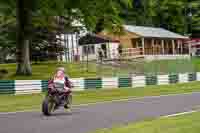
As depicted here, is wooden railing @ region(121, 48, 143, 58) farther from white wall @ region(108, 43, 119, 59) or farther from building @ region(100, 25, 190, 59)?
white wall @ region(108, 43, 119, 59)

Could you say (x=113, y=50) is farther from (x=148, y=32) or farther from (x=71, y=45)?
(x=148, y=32)

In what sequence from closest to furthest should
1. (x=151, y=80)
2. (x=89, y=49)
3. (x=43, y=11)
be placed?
(x=151, y=80) → (x=43, y=11) → (x=89, y=49)

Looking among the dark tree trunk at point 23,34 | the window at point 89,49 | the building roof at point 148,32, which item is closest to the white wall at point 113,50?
the window at point 89,49

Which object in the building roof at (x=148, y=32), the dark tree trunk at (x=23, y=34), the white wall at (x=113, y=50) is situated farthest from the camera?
the building roof at (x=148, y=32)

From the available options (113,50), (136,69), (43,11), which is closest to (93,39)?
(113,50)

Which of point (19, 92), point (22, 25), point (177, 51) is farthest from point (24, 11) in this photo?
point (177, 51)

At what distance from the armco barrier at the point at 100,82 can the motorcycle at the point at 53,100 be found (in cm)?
1205

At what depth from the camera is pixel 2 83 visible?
91.9 feet

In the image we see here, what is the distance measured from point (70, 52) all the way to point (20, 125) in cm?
5341

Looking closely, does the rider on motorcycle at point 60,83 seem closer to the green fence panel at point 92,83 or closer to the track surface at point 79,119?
the track surface at point 79,119

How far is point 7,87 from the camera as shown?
92.5ft

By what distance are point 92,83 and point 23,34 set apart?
857 cm

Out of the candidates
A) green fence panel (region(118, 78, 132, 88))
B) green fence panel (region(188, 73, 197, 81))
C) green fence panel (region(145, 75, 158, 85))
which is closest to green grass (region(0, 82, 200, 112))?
green fence panel (region(118, 78, 132, 88))

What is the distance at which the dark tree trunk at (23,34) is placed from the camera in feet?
125
